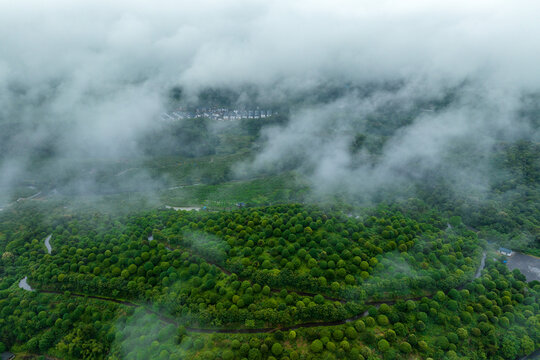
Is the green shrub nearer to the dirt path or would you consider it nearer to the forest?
the forest

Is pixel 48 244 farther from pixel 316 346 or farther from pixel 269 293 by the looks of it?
pixel 316 346

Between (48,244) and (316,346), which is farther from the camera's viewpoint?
(48,244)

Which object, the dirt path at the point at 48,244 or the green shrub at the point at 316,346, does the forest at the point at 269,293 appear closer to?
the green shrub at the point at 316,346

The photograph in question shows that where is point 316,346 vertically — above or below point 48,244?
above

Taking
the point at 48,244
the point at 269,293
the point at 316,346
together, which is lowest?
the point at 48,244

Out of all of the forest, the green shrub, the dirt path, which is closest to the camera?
the green shrub

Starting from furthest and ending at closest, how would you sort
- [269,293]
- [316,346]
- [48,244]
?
[48,244], [269,293], [316,346]

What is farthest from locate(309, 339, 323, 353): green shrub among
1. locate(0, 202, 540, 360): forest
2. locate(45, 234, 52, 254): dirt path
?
locate(45, 234, 52, 254): dirt path

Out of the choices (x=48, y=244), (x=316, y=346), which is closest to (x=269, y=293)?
(x=316, y=346)

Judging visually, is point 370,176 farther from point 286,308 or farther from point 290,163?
point 286,308

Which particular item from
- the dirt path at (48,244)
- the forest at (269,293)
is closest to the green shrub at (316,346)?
the forest at (269,293)

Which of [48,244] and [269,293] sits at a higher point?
[269,293]

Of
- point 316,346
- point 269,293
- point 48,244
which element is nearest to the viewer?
point 316,346
